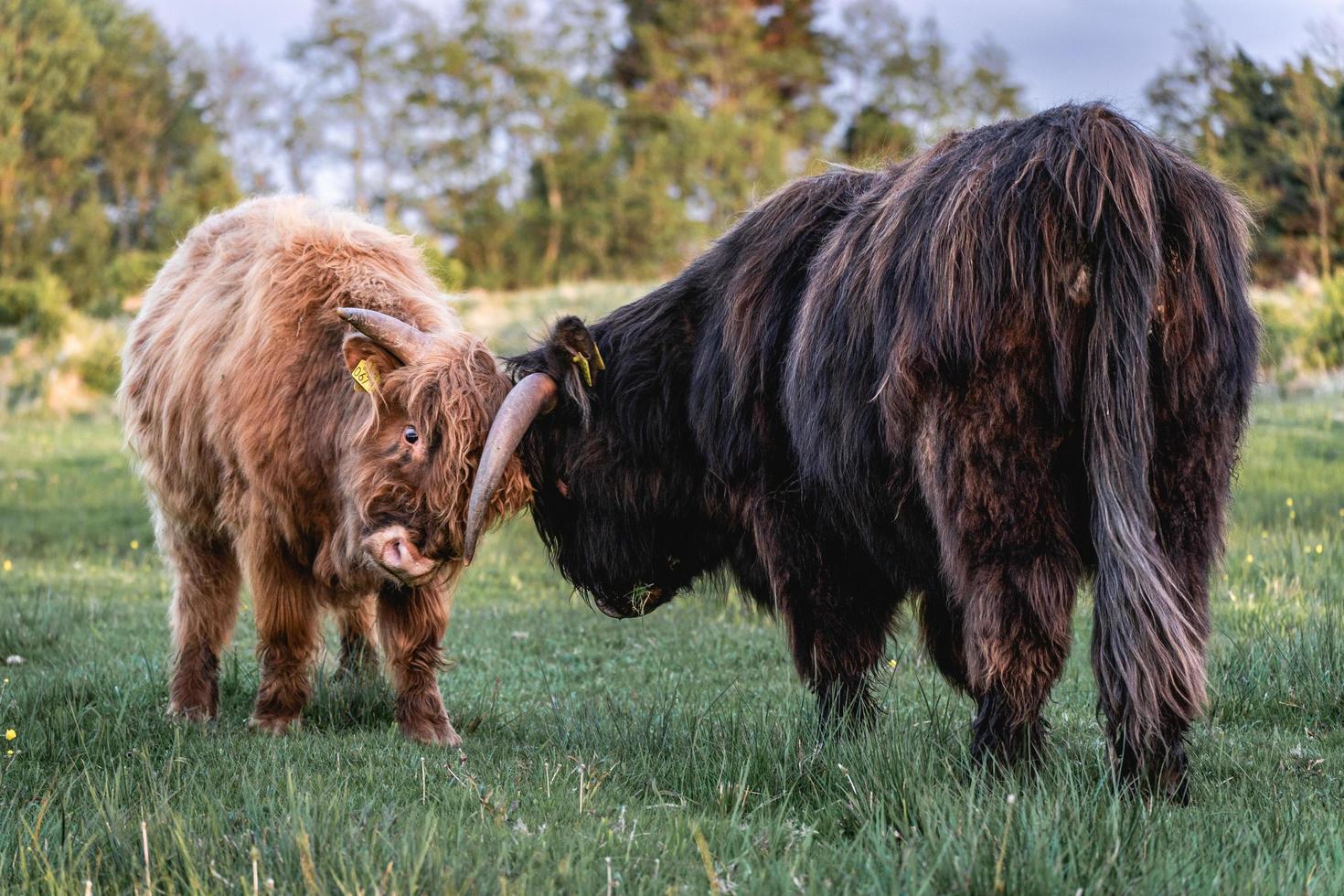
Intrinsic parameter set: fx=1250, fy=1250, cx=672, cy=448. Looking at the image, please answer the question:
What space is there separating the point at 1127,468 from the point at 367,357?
2.67 metres

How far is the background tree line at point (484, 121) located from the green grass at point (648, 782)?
32.0 m

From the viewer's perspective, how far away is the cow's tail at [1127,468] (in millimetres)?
3012

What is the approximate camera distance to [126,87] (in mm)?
41250

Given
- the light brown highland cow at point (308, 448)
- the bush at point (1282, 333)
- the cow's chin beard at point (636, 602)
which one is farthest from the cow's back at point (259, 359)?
the bush at point (1282, 333)

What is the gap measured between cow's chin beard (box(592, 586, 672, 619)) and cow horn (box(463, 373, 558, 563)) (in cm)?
76

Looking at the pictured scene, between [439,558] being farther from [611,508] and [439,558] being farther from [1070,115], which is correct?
[1070,115]

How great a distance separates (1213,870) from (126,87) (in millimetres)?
44952

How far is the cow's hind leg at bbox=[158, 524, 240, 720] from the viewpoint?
17.3ft

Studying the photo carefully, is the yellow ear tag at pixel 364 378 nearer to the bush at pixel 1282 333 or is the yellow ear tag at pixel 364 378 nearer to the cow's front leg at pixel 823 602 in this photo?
the cow's front leg at pixel 823 602

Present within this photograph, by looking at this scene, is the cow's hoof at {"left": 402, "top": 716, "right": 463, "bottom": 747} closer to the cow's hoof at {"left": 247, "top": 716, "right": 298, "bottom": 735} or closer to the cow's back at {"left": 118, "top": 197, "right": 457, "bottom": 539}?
the cow's hoof at {"left": 247, "top": 716, "right": 298, "bottom": 735}

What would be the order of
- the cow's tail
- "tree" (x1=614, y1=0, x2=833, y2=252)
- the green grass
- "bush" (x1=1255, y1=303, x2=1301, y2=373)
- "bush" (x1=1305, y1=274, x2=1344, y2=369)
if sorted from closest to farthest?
the green grass
the cow's tail
"bush" (x1=1305, y1=274, x2=1344, y2=369)
"bush" (x1=1255, y1=303, x2=1301, y2=373)
"tree" (x1=614, y1=0, x2=833, y2=252)

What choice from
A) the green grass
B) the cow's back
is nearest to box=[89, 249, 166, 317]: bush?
the green grass

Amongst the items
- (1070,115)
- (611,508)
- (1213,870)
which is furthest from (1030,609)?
(611,508)

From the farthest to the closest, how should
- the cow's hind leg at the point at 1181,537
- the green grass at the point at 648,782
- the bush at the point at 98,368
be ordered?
the bush at the point at 98,368
the cow's hind leg at the point at 1181,537
the green grass at the point at 648,782
